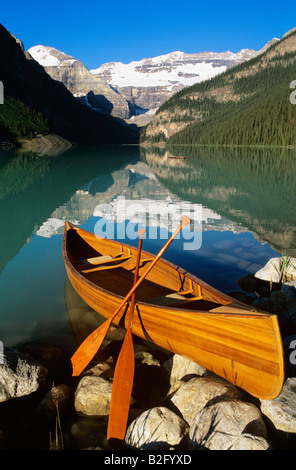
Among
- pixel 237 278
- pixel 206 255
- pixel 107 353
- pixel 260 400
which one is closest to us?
pixel 260 400

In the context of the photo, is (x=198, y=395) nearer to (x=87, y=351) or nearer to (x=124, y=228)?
(x=87, y=351)

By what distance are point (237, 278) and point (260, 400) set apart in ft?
17.2

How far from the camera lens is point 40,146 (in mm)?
91000

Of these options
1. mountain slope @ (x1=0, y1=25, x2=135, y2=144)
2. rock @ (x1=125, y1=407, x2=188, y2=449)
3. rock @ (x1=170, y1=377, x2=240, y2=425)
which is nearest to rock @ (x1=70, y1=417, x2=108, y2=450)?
rock @ (x1=125, y1=407, x2=188, y2=449)

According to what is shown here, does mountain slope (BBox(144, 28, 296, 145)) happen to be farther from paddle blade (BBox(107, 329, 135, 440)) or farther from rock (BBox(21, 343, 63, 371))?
paddle blade (BBox(107, 329, 135, 440))

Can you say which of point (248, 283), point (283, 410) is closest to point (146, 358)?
point (283, 410)

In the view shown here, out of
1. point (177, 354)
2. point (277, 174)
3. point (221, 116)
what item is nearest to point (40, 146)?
point (277, 174)

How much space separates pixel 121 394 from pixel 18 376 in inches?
65.3

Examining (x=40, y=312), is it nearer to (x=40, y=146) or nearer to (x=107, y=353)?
(x=107, y=353)

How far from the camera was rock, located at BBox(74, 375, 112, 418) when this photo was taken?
186 inches

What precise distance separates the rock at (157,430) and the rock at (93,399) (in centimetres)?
72

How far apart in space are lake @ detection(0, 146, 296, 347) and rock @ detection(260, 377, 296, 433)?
3937 mm

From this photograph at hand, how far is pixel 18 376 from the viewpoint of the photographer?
16.2ft

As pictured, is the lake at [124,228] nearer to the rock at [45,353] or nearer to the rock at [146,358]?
the rock at [45,353]
